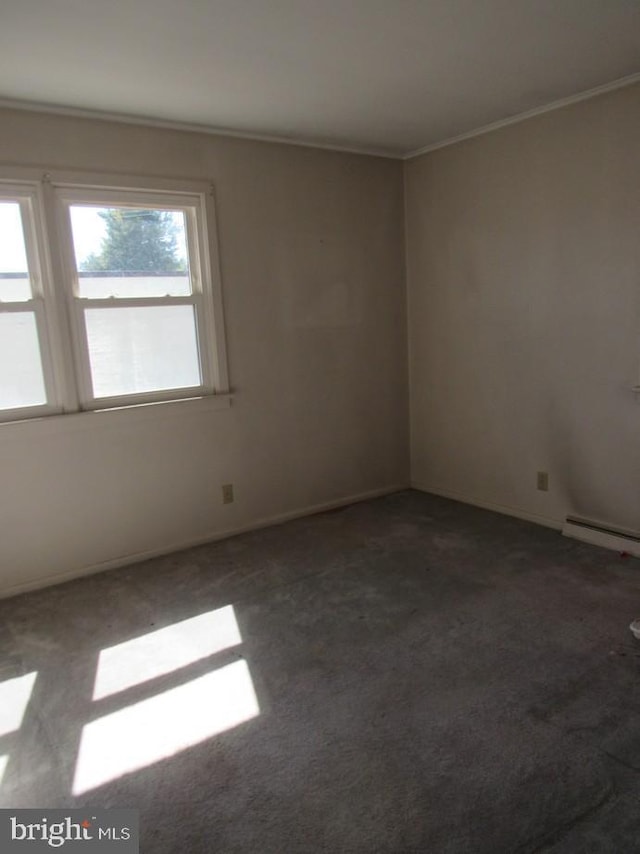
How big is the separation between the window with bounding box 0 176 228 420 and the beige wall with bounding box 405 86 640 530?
1613 millimetres

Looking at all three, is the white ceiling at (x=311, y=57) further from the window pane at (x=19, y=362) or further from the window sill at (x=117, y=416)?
the window sill at (x=117, y=416)

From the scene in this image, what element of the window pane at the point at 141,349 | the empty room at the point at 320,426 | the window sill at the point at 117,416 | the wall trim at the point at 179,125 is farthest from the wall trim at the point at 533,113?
the window sill at the point at 117,416

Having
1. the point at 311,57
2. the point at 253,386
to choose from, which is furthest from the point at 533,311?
the point at 311,57

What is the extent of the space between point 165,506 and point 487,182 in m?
2.84

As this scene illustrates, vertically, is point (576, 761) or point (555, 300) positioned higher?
point (555, 300)

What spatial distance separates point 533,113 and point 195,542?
3.22 meters

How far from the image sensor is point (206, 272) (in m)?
3.57

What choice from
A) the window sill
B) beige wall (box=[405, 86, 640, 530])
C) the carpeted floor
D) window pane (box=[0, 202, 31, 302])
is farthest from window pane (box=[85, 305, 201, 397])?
beige wall (box=[405, 86, 640, 530])

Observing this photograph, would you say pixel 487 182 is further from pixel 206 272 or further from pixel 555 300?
pixel 206 272

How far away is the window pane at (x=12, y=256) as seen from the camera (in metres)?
3.00

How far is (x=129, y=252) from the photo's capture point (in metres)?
3.35

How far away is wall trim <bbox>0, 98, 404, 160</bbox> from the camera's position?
9.64 ft

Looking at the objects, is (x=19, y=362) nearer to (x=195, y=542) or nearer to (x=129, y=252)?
(x=129, y=252)

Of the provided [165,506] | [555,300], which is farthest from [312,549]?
[555,300]
